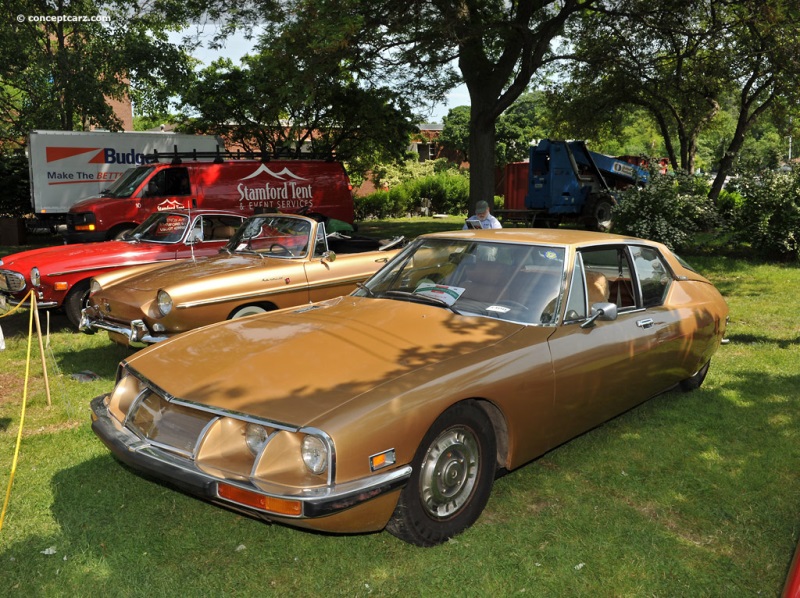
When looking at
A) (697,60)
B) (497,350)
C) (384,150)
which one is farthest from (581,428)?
(384,150)

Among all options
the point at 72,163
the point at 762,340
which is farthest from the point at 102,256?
the point at 72,163

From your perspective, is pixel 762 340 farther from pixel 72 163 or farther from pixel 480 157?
pixel 72 163

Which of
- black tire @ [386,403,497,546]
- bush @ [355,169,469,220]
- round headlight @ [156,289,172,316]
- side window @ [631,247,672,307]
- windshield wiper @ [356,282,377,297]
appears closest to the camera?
black tire @ [386,403,497,546]

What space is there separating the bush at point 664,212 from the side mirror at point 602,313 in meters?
9.88

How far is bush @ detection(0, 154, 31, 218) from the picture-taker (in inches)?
815

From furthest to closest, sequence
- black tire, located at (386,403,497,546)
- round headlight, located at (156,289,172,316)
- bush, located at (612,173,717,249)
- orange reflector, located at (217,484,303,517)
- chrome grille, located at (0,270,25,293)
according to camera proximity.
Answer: bush, located at (612,173,717,249) < chrome grille, located at (0,270,25,293) < round headlight, located at (156,289,172,316) < black tire, located at (386,403,497,546) < orange reflector, located at (217,484,303,517)

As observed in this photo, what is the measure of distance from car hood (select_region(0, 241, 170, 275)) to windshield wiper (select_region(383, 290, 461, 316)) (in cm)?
499

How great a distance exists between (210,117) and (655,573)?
19.6 m

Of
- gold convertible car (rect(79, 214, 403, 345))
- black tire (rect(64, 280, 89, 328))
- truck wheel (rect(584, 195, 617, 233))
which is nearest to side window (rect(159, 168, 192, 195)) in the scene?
black tire (rect(64, 280, 89, 328))

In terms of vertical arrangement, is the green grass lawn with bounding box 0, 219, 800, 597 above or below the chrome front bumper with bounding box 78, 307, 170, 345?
below

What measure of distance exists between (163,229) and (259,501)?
22.5 feet

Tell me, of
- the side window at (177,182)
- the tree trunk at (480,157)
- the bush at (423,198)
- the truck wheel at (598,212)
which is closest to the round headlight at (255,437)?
the side window at (177,182)

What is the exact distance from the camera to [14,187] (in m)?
20.8

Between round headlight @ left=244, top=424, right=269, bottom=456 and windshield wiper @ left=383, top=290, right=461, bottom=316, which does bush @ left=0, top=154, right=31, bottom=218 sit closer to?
windshield wiper @ left=383, top=290, right=461, bottom=316
